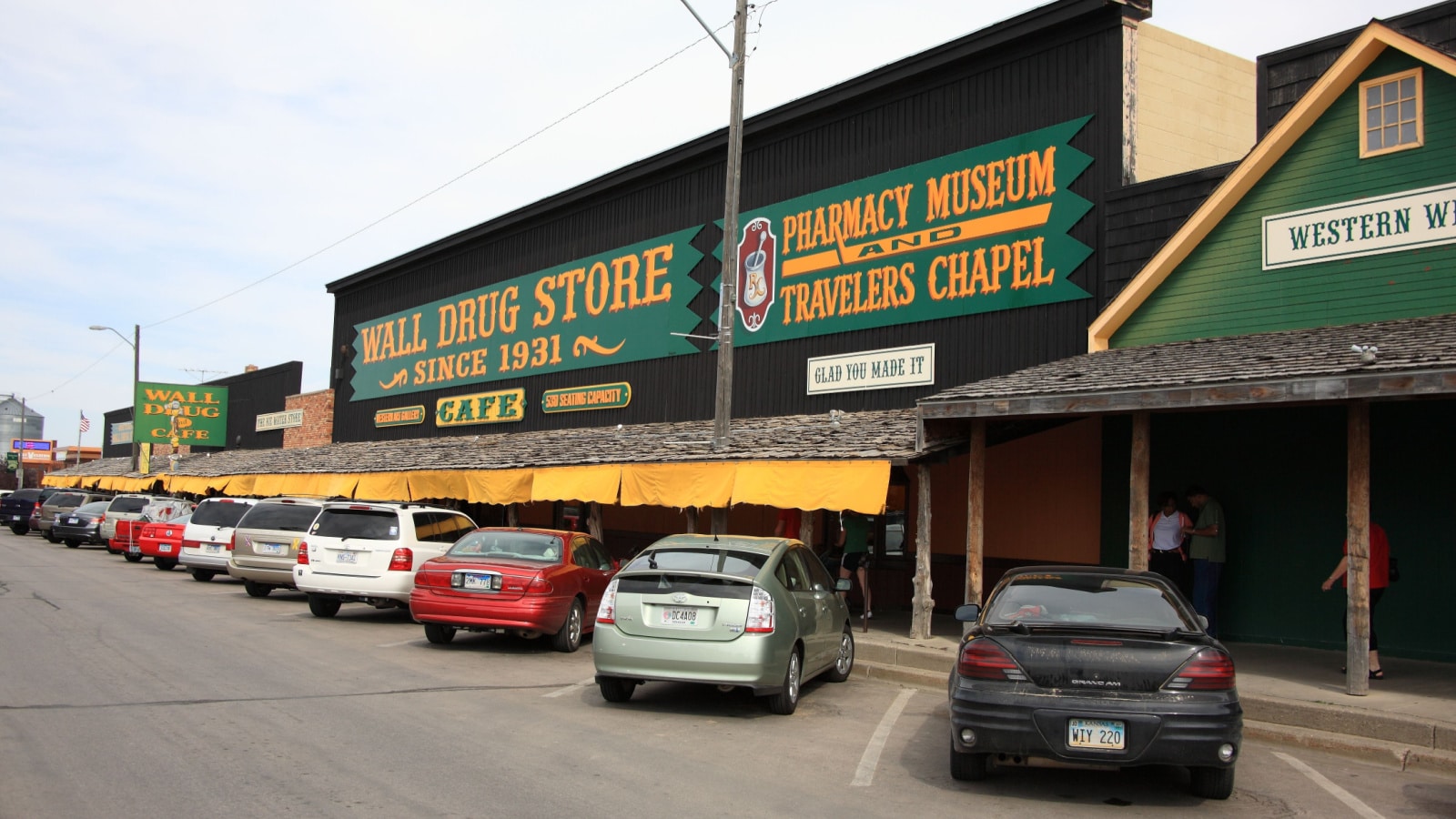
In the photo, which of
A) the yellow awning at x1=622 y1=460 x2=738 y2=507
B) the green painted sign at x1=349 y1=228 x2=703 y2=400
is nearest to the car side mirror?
the yellow awning at x1=622 y1=460 x2=738 y2=507

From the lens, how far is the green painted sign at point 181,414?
51.1 metres

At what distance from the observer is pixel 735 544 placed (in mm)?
10781

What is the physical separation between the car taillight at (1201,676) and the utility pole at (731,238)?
10005 millimetres

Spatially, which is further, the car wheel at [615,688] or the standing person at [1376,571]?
the standing person at [1376,571]

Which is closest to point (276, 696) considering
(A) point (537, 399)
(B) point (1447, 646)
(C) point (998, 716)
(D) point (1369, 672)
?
(C) point (998, 716)

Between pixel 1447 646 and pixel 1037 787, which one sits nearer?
pixel 1037 787

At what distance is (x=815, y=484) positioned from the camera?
49.1 feet

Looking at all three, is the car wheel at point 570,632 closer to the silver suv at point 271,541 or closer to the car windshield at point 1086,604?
the silver suv at point 271,541

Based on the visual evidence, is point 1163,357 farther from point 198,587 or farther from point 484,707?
point 198,587

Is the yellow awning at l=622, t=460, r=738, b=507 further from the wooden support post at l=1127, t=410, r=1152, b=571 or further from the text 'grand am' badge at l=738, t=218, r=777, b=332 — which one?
the wooden support post at l=1127, t=410, r=1152, b=571

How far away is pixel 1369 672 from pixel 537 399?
68.9ft

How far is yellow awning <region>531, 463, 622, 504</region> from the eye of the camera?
60.8 ft

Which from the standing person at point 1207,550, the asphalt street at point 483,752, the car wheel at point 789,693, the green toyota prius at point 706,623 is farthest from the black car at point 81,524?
the standing person at point 1207,550

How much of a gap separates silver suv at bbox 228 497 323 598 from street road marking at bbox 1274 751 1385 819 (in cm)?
1512
